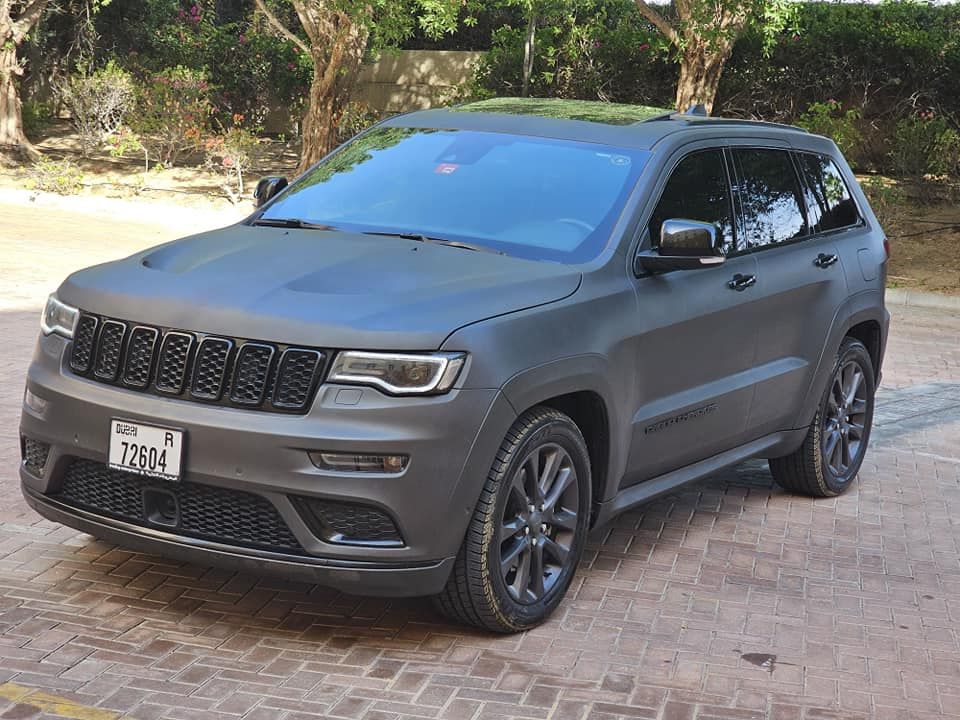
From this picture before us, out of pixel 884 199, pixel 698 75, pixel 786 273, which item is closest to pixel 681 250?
pixel 786 273

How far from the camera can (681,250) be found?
577 centimetres

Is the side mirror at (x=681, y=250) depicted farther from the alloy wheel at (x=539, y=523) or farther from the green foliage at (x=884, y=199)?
the green foliage at (x=884, y=199)

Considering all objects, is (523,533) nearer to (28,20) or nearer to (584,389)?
(584,389)

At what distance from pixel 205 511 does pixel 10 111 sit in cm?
2034

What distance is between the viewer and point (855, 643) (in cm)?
544

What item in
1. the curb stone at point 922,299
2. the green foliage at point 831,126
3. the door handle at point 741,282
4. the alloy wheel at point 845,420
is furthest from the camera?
the green foliage at point 831,126

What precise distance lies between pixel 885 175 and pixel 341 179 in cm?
1863

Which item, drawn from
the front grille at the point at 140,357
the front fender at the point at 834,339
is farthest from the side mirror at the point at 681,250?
the front grille at the point at 140,357

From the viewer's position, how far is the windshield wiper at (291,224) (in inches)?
231

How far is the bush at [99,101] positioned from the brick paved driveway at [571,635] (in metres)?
16.7

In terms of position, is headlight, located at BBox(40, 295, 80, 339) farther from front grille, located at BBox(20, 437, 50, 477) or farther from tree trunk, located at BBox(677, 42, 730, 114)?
tree trunk, located at BBox(677, 42, 730, 114)

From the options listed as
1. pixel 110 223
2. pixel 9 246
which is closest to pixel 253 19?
pixel 110 223

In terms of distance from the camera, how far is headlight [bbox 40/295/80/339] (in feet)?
16.7

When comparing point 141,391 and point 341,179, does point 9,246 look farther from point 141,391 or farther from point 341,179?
point 141,391
